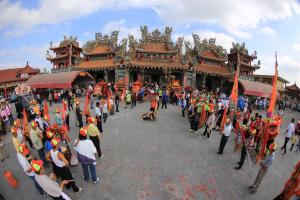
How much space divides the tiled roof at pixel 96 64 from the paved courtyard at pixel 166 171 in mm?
17800

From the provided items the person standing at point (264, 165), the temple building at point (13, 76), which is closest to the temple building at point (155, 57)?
the temple building at point (13, 76)

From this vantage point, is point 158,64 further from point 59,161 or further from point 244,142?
point 59,161

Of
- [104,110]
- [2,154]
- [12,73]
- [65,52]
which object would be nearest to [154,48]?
[65,52]

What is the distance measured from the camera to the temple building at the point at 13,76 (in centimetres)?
3791

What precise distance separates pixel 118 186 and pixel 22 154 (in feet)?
9.76

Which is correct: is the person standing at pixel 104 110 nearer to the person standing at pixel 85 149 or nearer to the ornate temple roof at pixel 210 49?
the person standing at pixel 85 149

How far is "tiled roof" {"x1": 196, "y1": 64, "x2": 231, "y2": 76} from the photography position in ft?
99.7

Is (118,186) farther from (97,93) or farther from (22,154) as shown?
(97,93)

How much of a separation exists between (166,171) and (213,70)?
82.3 feet

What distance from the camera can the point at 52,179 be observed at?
6395 millimetres

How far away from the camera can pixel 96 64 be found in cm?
3092

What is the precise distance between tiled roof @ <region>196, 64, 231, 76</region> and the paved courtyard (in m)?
19.0

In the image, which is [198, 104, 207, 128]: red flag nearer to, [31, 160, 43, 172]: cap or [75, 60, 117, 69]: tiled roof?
[31, 160, 43, 172]: cap

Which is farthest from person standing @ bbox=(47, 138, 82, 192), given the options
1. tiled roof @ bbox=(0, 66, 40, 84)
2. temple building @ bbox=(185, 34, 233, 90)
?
tiled roof @ bbox=(0, 66, 40, 84)
